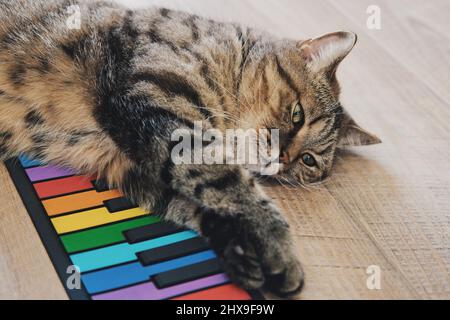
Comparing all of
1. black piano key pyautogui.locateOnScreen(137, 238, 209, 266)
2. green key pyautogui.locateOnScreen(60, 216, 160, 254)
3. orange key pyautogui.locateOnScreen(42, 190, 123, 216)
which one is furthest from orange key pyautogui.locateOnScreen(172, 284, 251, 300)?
orange key pyautogui.locateOnScreen(42, 190, 123, 216)

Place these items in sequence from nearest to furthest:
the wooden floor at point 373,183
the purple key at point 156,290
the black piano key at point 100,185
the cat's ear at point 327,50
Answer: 1. the purple key at point 156,290
2. the wooden floor at point 373,183
3. the black piano key at point 100,185
4. the cat's ear at point 327,50

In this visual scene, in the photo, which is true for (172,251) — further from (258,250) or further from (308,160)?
(308,160)

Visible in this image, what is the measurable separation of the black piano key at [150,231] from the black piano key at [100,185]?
0.17m

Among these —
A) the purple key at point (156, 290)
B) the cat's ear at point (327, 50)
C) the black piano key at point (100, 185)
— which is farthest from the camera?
the cat's ear at point (327, 50)

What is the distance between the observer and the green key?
4.40ft

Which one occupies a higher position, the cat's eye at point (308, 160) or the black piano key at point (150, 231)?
the cat's eye at point (308, 160)

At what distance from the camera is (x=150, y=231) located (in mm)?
1408

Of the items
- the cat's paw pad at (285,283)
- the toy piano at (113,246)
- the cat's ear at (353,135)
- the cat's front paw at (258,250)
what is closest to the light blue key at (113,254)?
→ the toy piano at (113,246)

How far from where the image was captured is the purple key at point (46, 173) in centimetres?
152

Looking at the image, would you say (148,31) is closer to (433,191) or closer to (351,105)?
(351,105)

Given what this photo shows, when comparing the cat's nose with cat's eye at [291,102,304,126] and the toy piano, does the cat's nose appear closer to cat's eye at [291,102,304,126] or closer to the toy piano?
cat's eye at [291,102,304,126]

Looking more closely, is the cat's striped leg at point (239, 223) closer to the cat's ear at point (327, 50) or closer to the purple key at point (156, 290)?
the purple key at point (156, 290)

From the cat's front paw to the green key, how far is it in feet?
0.63

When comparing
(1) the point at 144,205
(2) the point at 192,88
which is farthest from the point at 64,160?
(2) the point at 192,88
